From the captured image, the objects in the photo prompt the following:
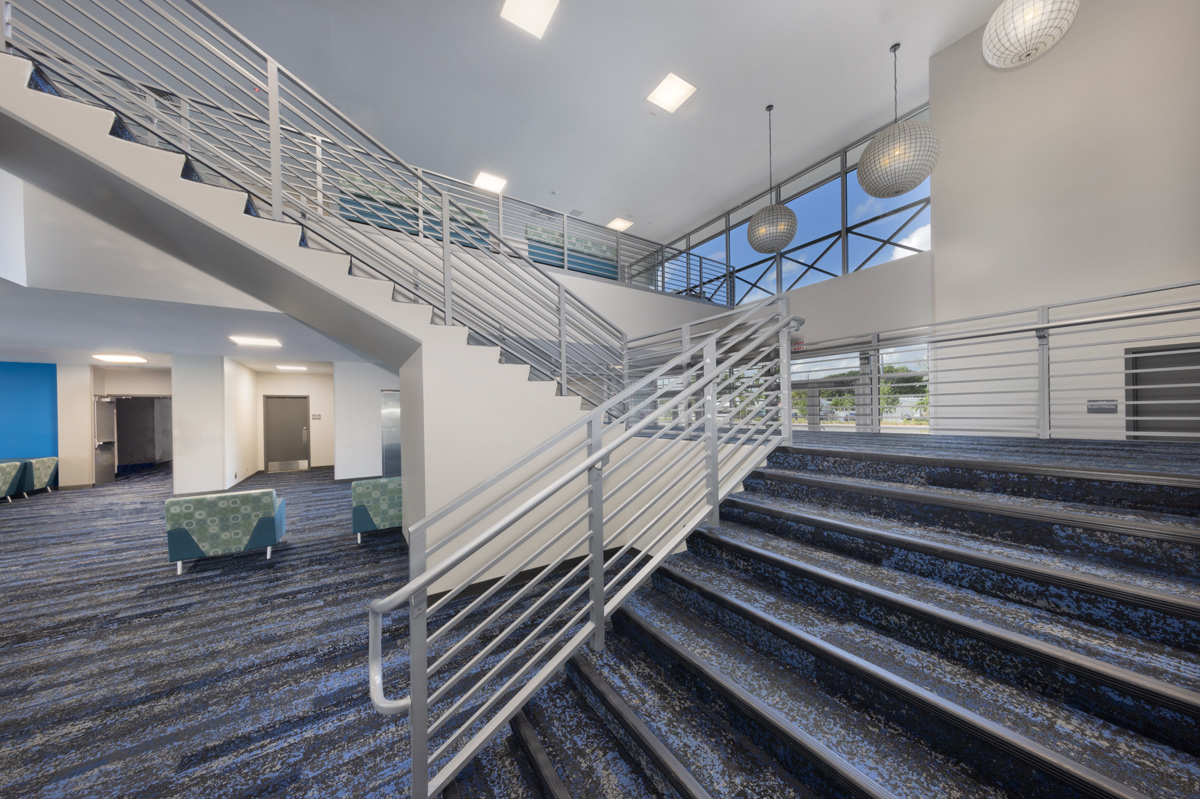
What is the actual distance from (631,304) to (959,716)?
5310 mm

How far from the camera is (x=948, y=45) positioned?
14.5 feet

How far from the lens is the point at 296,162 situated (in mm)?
3494

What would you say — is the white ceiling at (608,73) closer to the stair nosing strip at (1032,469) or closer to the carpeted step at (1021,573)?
the stair nosing strip at (1032,469)

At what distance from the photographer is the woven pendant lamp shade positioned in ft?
14.1

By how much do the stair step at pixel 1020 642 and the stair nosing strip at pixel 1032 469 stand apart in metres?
0.67

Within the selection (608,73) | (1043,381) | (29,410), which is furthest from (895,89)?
(29,410)

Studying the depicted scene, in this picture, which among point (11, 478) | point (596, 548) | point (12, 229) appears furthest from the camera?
point (11, 478)

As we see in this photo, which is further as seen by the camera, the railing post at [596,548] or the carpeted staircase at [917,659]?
the railing post at [596,548]

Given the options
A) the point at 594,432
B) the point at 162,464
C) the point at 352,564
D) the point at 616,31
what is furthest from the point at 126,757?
the point at 162,464

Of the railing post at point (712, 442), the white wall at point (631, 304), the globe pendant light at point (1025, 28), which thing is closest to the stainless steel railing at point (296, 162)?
the white wall at point (631, 304)

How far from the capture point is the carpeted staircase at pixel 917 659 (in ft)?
3.06

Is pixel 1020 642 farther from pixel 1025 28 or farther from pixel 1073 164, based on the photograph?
pixel 1073 164

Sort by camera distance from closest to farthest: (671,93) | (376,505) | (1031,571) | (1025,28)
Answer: (1031,571) → (1025,28) → (376,505) → (671,93)

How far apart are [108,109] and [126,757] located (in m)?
3.39
